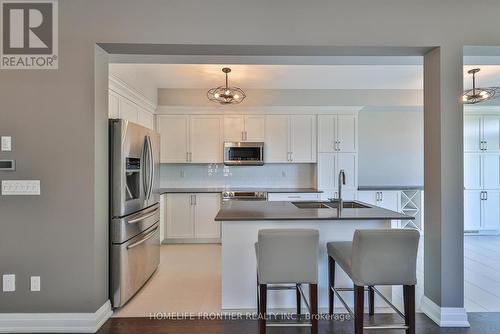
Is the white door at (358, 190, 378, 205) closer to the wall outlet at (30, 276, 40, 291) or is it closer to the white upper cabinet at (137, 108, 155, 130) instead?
the white upper cabinet at (137, 108, 155, 130)

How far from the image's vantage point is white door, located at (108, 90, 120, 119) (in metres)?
3.18

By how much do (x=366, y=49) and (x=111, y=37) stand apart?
2.14 meters

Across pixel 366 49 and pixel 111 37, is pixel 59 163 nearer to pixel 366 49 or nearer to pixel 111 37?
pixel 111 37

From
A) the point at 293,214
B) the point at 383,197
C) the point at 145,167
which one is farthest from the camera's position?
the point at 383,197

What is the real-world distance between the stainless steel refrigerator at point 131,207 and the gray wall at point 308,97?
2002 mm

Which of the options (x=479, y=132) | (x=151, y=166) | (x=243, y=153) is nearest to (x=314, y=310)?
(x=151, y=166)

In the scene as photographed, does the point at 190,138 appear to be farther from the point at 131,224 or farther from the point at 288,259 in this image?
the point at 288,259

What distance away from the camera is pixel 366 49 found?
242 centimetres

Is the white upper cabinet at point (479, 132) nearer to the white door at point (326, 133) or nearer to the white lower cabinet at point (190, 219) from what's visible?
the white door at point (326, 133)

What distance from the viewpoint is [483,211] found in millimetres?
5270

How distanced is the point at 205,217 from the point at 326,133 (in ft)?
8.57

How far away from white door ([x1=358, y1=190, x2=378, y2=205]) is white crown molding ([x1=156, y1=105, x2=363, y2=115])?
1.47m

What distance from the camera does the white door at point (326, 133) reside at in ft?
16.6

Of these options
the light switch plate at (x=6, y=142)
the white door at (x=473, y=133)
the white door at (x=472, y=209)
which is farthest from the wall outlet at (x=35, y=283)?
the white door at (x=473, y=133)
